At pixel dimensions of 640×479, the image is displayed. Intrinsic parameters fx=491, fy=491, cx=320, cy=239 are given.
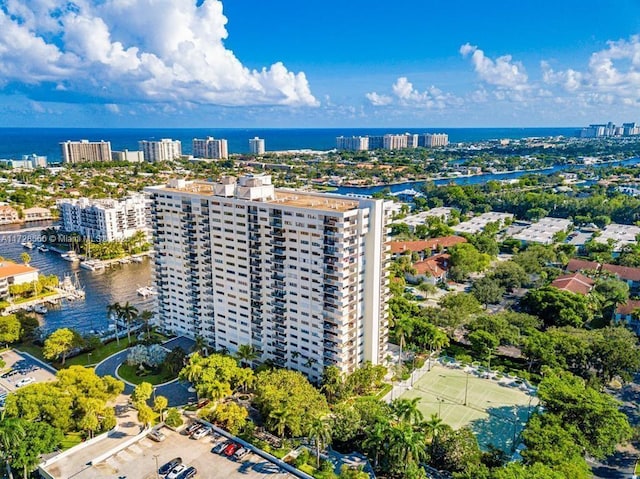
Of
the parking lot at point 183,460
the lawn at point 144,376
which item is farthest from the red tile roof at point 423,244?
the parking lot at point 183,460

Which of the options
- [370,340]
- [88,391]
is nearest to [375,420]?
[370,340]

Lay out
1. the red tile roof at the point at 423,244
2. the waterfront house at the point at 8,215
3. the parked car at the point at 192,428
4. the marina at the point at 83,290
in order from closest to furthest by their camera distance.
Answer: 1. the parked car at the point at 192,428
2. the marina at the point at 83,290
3. the red tile roof at the point at 423,244
4. the waterfront house at the point at 8,215

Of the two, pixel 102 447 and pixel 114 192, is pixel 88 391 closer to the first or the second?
pixel 102 447

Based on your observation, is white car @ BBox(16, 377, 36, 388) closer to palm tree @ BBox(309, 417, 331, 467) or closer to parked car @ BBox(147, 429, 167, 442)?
parked car @ BBox(147, 429, 167, 442)

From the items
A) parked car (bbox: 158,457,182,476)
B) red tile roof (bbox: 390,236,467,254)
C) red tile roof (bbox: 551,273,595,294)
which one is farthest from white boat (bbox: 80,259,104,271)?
red tile roof (bbox: 551,273,595,294)

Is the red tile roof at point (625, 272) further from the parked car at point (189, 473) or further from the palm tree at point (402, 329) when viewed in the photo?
the parked car at point (189, 473)

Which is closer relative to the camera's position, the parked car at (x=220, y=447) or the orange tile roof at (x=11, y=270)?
the parked car at (x=220, y=447)
